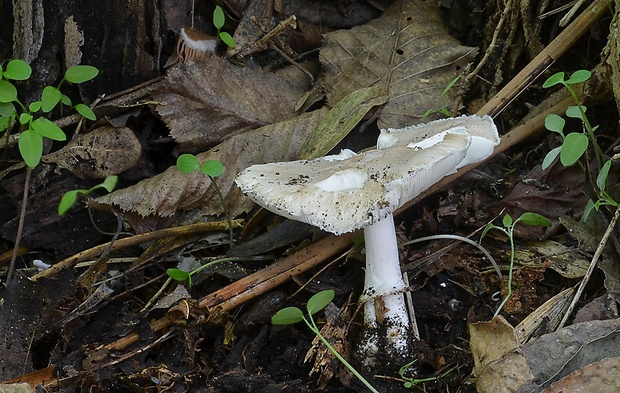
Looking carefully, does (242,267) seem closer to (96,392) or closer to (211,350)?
(211,350)

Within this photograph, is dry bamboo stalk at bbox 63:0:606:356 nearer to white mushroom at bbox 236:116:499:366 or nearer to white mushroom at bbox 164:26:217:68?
white mushroom at bbox 236:116:499:366

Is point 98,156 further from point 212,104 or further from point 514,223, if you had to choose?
point 514,223

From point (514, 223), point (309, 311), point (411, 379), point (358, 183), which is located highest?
point (358, 183)

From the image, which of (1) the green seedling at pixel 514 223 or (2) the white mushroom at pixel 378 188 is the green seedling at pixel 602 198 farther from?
(2) the white mushroom at pixel 378 188

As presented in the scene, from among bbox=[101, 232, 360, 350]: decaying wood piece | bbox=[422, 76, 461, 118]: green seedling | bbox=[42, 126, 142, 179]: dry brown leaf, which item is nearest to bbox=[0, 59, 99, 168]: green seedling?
bbox=[42, 126, 142, 179]: dry brown leaf

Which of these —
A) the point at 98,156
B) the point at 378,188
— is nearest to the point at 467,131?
the point at 378,188

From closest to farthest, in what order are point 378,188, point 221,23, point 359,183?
point 378,188, point 359,183, point 221,23
